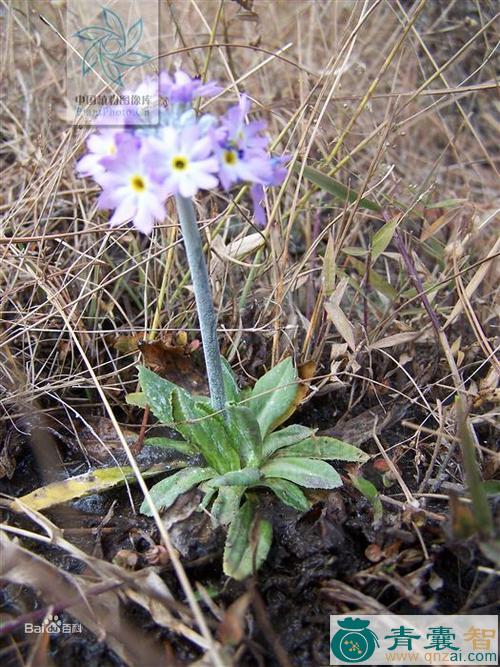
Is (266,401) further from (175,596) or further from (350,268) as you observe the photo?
(350,268)

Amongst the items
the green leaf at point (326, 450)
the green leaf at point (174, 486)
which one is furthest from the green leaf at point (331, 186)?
the green leaf at point (174, 486)

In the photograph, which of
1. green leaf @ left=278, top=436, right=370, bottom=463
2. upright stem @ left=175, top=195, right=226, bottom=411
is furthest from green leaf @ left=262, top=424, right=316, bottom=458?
upright stem @ left=175, top=195, right=226, bottom=411

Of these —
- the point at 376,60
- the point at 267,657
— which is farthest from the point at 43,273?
the point at 376,60

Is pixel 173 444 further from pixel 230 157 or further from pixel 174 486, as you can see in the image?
pixel 230 157

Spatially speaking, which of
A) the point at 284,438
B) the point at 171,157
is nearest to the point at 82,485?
the point at 284,438

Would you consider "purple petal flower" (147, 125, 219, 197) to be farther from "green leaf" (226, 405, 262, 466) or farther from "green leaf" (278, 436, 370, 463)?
"green leaf" (278, 436, 370, 463)

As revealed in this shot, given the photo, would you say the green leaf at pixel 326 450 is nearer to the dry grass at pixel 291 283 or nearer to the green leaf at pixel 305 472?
the green leaf at pixel 305 472
